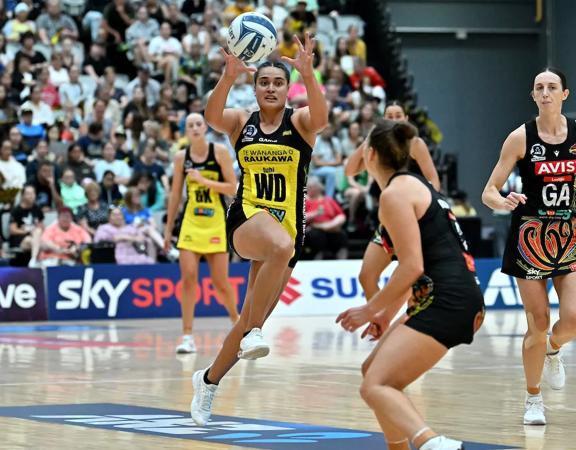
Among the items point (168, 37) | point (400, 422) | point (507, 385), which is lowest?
point (507, 385)

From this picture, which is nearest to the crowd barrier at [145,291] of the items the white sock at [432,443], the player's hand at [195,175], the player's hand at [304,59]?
the player's hand at [195,175]

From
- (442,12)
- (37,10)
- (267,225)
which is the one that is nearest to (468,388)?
(267,225)

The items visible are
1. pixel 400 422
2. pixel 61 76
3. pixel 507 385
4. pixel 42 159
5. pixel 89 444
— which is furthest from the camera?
pixel 61 76

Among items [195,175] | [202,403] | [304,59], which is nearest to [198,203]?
[195,175]

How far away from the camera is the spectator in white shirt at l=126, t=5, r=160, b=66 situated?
23547mm

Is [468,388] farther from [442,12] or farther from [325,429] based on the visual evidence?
[442,12]

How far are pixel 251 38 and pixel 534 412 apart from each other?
10.3ft

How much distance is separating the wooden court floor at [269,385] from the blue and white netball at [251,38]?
2427 mm

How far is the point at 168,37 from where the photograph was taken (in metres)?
23.7

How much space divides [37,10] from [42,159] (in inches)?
186

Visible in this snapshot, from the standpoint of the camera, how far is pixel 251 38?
9031 mm

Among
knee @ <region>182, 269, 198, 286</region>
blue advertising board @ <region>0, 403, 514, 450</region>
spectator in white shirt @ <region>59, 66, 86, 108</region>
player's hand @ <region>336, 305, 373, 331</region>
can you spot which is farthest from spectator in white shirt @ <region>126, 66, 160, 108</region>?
player's hand @ <region>336, 305, 373, 331</region>

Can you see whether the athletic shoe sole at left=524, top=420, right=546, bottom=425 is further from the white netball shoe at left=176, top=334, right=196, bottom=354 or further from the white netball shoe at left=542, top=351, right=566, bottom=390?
the white netball shoe at left=176, top=334, right=196, bottom=354

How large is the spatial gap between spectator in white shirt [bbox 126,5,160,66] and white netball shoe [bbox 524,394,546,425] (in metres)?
16.3
